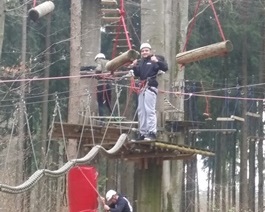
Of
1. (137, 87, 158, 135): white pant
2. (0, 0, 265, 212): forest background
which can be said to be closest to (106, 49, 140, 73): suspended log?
(137, 87, 158, 135): white pant

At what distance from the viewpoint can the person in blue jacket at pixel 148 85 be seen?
9062 millimetres

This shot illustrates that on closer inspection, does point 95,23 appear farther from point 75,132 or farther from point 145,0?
point 75,132

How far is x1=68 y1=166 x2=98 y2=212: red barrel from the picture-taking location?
343 inches

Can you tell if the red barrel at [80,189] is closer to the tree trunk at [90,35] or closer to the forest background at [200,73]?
the tree trunk at [90,35]

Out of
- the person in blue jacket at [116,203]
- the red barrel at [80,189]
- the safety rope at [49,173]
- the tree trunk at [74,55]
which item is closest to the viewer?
the safety rope at [49,173]

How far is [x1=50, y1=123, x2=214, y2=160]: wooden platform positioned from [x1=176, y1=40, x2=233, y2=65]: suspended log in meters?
1.18

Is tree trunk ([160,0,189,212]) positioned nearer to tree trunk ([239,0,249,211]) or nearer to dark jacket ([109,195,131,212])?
dark jacket ([109,195,131,212])

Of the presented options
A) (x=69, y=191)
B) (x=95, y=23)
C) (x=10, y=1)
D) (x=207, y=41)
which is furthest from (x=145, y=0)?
(x=207, y=41)

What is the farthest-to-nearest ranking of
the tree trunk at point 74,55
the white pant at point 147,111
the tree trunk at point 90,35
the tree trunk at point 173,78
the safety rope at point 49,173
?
1. the tree trunk at point 74,55
2. the tree trunk at point 173,78
3. the tree trunk at point 90,35
4. the white pant at point 147,111
5. the safety rope at point 49,173

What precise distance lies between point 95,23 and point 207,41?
13.1 metres

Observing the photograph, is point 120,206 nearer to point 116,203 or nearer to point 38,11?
point 116,203

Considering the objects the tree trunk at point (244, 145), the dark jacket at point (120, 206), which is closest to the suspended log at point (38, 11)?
the dark jacket at point (120, 206)

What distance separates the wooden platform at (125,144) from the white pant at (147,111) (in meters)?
0.27

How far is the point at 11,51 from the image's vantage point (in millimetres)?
22344
